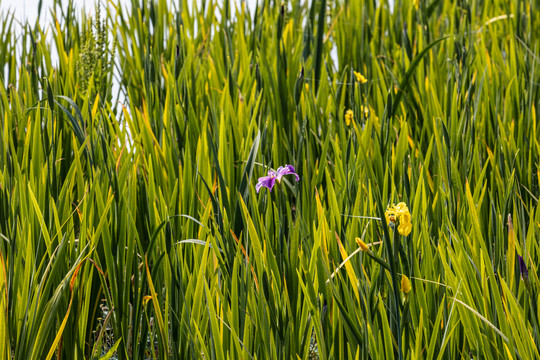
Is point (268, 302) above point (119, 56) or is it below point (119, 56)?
below

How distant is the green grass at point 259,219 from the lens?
0.98 m

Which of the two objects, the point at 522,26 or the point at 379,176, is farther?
the point at 522,26

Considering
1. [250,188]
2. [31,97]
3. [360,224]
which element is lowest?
[360,224]

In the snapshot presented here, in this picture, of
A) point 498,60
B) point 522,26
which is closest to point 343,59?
point 498,60

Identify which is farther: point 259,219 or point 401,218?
point 259,219

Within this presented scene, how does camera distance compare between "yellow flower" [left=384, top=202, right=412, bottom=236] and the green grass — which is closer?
"yellow flower" [left=384, top=202, right=412, bottom=236]

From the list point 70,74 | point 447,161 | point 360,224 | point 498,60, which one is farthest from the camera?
point 498,60

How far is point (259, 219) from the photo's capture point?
3.82ft

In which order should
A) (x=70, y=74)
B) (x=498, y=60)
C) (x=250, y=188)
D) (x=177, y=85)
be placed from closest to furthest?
(x=250, y=188) < (x=177, y=85) < (x=70, y=74) < (x=498, y=60)

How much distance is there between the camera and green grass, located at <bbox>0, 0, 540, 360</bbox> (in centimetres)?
98

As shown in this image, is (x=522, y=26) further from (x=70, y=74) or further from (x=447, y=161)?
(x=70, y=74)

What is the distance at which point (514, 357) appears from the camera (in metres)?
0.91

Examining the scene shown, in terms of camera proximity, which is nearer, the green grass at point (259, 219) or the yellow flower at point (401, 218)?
the yellow flower at point (401, 218)

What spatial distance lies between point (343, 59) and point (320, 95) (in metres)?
0.68
